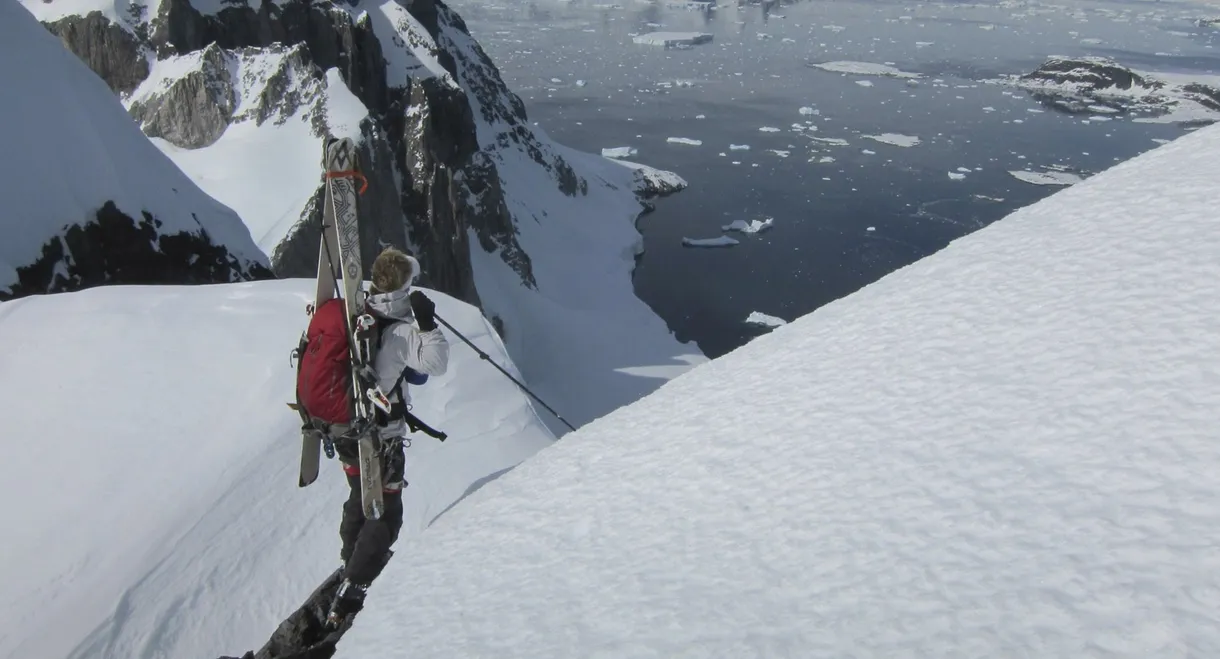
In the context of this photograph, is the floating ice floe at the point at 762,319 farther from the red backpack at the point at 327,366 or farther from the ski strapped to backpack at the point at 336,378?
the red backpack at the point at 327,366

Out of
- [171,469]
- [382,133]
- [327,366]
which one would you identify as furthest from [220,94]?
[327,366]

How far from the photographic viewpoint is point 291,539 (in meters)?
5.25

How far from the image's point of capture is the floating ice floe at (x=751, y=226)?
148ft

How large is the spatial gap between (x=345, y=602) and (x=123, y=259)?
11.4m

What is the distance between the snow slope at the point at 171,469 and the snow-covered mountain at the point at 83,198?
18.1 feet

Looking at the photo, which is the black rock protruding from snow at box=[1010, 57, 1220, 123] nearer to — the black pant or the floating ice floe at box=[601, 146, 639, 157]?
the floating ice floe at box=[601, 146, 639, 157]

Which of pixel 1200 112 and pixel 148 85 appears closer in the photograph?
pixel 148 85

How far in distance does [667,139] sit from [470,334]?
2209 inches

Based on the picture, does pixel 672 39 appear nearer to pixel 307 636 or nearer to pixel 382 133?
pixel 382 133

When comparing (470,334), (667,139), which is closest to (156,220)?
(470,334)

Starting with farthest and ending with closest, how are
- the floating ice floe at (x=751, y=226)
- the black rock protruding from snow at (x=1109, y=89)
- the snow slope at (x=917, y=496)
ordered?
the black rock protruding from snow at (x=1109, y=89)
the floating ice floe at (x=751, y=226)
the snow slope at (x=917, y=496)

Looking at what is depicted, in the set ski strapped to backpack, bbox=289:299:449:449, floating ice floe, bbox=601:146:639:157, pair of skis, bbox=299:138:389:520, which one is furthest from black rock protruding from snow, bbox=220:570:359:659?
floating ice floe, bbox=601:146:639:157

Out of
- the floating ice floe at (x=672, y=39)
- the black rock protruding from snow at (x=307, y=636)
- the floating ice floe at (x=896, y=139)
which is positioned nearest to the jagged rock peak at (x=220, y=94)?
the black rock protruding from snow at (x=307, y=636)

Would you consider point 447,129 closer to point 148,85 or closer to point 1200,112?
point 148,85
